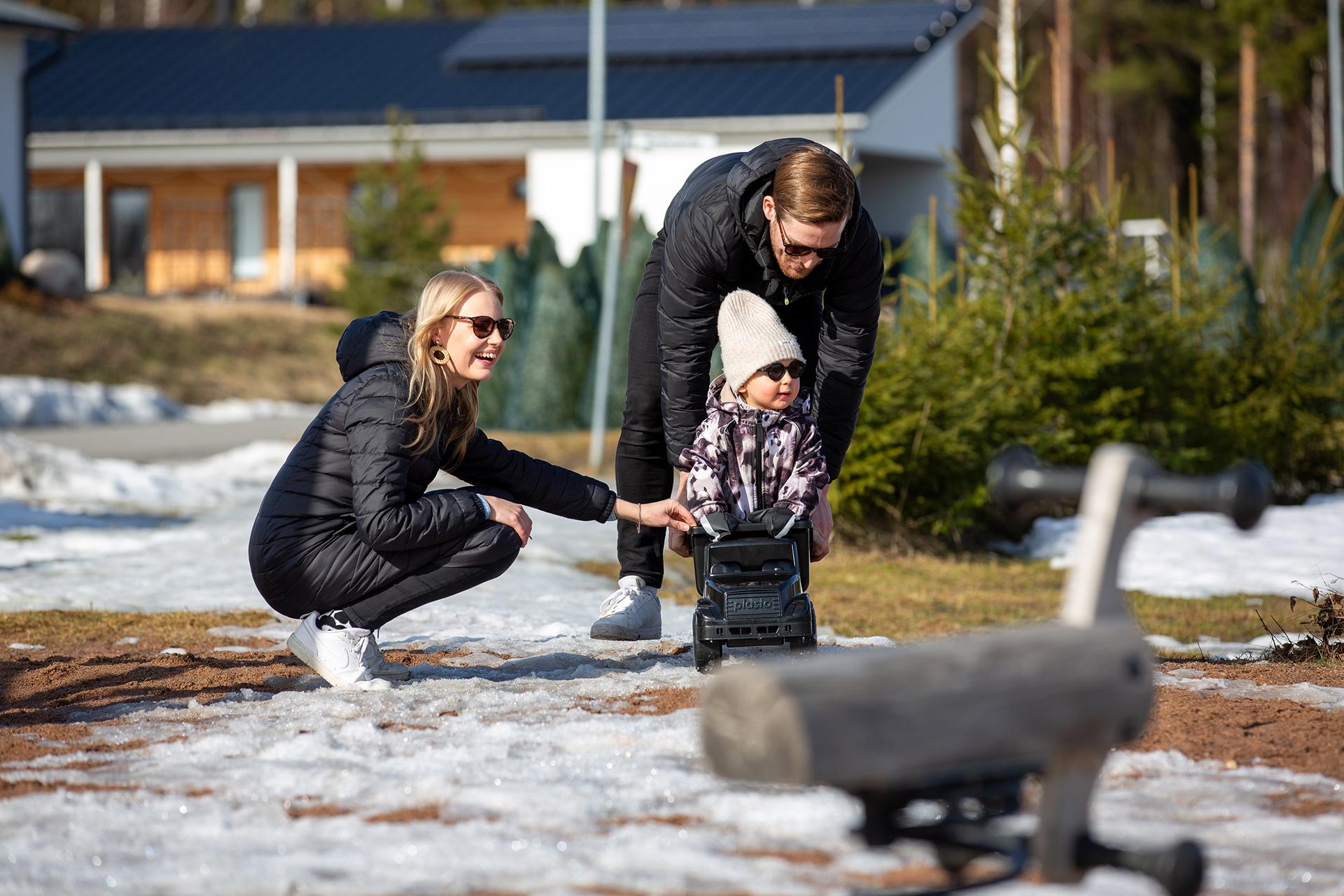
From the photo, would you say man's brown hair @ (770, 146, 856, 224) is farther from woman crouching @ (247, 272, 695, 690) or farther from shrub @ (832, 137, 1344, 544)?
shrub @ (832, 137, 1344, 544)

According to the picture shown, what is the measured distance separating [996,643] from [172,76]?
31.1 m

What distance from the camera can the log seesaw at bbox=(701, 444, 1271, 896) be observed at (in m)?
2.09

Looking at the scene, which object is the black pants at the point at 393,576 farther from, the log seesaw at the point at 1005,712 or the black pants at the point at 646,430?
the log seesaw at the point at 1005,712

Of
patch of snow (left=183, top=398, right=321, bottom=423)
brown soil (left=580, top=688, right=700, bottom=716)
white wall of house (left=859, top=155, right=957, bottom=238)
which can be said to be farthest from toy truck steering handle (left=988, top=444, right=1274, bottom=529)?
white wall of house (left=859, top=155, right=957, bottom=238)

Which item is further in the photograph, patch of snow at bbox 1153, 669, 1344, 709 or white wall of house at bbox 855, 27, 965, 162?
white wall of house at bbox 855, 27, 965, 162

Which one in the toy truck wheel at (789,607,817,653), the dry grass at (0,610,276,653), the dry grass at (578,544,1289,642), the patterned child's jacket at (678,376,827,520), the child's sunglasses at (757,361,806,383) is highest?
the child's sunglasses at (757,361,806,383)

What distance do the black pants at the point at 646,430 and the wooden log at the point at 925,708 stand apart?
2867mm

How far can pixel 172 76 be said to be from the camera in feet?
100

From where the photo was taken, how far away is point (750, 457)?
4.69 m

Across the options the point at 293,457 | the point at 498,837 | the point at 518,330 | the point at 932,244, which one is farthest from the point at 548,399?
the point at 498,837

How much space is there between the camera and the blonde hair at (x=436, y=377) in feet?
14.4

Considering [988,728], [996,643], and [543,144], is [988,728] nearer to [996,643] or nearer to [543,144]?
[996,643]

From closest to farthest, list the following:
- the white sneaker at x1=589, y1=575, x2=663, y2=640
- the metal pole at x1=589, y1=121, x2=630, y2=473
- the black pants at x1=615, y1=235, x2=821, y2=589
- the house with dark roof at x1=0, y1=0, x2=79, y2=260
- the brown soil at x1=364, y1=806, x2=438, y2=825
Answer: the brown soil at x1=364, y1=806, x2=438, y2=825, the white sneaker at x1=589, y1=575, x2=663, y2=640, the black pants at x1=615, y1=235, x2=821, y2=589, the metal pole at x1=589, y1=121, x2=630, y2=473, the house with dark roof at x1=0, y1=0, x2=79, y2=260

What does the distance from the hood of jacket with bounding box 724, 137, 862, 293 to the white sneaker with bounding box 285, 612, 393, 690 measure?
5.38 ft
